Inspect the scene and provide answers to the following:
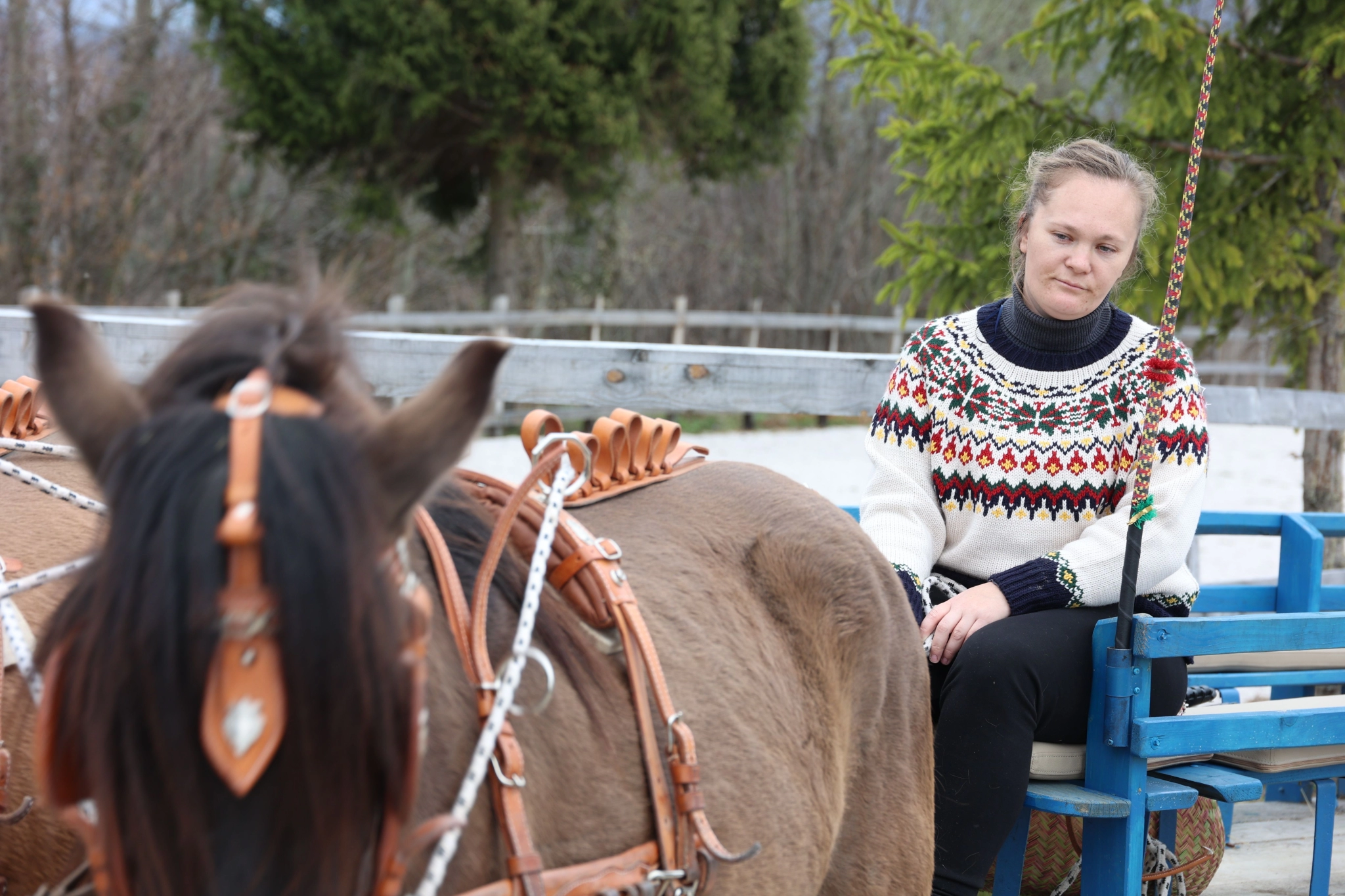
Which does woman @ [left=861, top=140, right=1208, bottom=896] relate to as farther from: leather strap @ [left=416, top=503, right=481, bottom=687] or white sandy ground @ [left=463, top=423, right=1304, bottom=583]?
white sandy ground @ [left=463, top=423, right=1304, bottom=583]

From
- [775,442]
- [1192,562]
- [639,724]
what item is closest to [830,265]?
[775,442]

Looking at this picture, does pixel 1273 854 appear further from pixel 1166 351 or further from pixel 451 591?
pixel 451 591

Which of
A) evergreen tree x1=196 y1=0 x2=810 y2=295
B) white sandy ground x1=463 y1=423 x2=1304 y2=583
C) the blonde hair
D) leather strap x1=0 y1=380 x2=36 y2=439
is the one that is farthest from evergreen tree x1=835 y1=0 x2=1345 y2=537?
evergreen tree x1=196 y1=0 x2=810 y2=295

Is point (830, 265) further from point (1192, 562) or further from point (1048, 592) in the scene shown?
point (1048, 592)

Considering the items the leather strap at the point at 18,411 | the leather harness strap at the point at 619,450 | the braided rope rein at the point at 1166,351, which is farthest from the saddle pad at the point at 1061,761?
the leather strap at the point at 18,411

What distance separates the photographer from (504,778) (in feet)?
3.88

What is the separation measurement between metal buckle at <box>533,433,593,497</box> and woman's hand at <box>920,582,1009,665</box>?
3.09 feet

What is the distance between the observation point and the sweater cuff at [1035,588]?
228 cm

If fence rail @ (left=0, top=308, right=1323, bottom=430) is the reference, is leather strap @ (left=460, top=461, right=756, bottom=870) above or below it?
below

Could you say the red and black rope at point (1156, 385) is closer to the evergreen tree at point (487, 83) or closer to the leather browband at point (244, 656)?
the leather browband at point (244, 656)

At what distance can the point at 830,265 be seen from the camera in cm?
1891

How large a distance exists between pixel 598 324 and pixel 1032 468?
12405 mm

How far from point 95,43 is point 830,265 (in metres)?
11.2

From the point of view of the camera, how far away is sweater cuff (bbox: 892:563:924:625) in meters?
2.35
